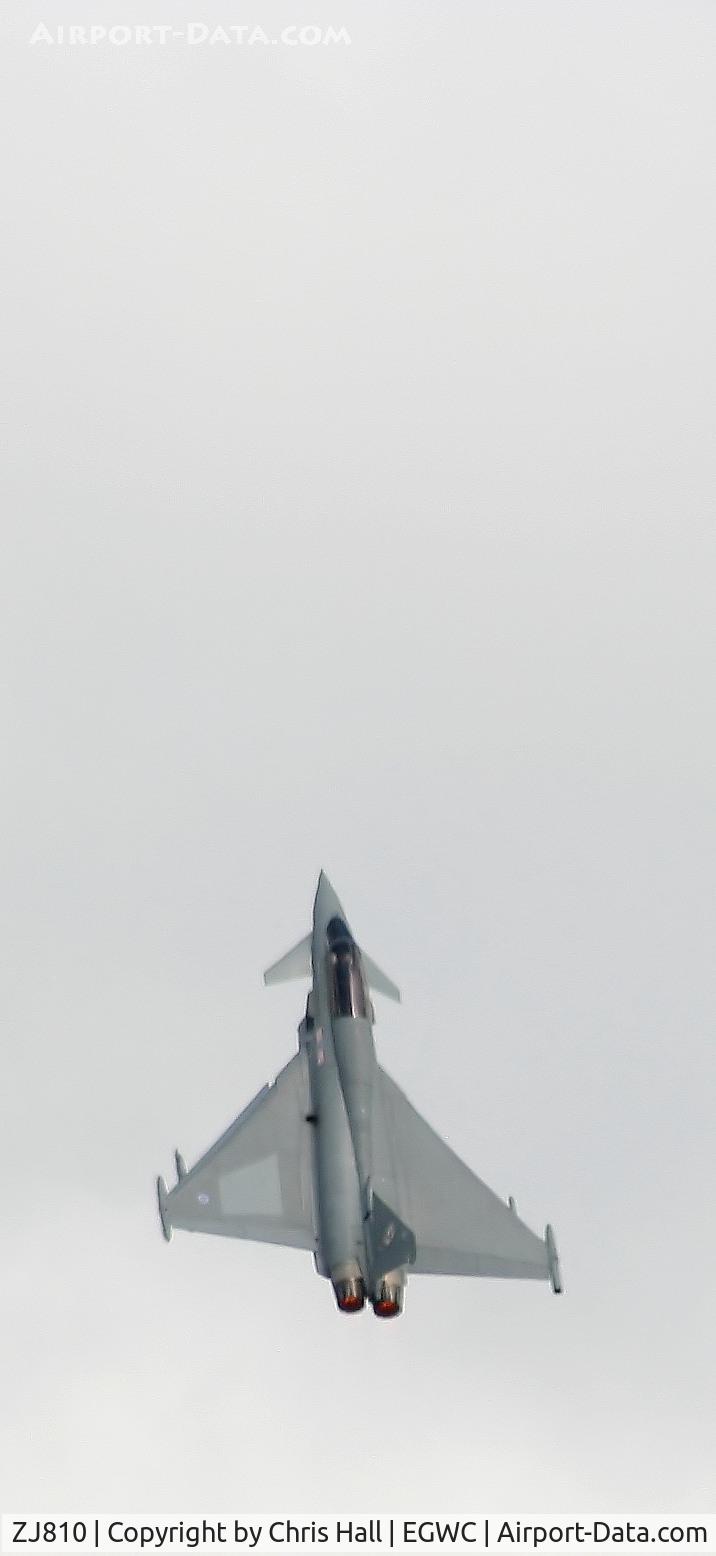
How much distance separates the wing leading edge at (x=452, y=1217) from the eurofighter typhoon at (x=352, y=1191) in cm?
3

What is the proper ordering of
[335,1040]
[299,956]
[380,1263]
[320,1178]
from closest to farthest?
[380,1263]
[320,1178]
[335,1040]
[299,956]

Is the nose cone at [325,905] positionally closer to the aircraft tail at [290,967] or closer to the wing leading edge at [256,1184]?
the aircraft tail at [290,967]

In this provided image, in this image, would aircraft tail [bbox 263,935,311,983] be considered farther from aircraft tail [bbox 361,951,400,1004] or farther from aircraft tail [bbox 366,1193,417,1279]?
aircraft tail [bbox 366,1193,417,1279]

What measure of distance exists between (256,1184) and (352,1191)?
12.7 ft

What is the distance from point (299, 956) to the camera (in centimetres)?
7600

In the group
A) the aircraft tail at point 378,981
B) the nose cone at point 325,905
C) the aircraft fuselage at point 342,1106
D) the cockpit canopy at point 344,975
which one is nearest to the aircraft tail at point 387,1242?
the aircraft fuselage at point 342,1106

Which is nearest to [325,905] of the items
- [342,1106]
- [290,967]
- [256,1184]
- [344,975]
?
[290,967]

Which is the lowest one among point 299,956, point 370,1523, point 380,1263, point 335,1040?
point 370,1523

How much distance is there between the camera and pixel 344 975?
237 feet

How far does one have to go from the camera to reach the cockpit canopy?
233 feet

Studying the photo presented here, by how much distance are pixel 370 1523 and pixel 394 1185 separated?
35.8ft

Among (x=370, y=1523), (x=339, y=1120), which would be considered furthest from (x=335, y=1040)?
(x=370, y=1523)

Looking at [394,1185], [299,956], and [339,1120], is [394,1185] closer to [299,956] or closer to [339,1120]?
[339,1120]

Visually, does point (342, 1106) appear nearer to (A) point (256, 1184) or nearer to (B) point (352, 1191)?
(B) point (352, 1191)
